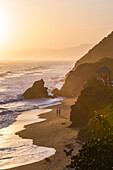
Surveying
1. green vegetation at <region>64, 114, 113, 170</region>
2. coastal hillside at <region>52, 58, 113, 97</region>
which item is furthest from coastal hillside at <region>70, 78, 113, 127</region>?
coastal hillside at <region>52, 58, 113, 97</region>

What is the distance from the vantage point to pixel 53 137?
25.1m

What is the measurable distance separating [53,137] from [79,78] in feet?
134

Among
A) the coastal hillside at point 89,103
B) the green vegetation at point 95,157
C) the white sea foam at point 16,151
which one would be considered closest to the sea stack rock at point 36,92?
the white sea foam at point 16,151

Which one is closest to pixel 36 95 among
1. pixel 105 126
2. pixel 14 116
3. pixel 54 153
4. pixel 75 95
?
pixel 75 95

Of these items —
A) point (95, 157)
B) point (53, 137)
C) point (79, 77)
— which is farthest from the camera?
point (79, 77)

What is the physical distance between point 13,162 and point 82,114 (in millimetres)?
12199

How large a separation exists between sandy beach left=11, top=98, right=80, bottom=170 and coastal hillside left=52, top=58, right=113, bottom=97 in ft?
83.8

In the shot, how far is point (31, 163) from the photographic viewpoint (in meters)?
18.7

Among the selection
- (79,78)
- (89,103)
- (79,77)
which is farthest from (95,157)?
(79,77)

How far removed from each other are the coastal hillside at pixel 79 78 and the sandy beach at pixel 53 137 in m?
25.5

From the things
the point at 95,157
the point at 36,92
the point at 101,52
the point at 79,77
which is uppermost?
the point at 101,52

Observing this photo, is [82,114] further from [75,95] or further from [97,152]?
[75,95]

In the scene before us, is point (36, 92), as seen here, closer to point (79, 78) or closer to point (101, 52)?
point (79, 78)

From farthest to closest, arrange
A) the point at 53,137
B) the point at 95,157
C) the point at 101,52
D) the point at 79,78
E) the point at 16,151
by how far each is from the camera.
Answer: the point at 101,52, the point at 79,78, the point at 53,137, the point at 16,151, the point at 95,157
